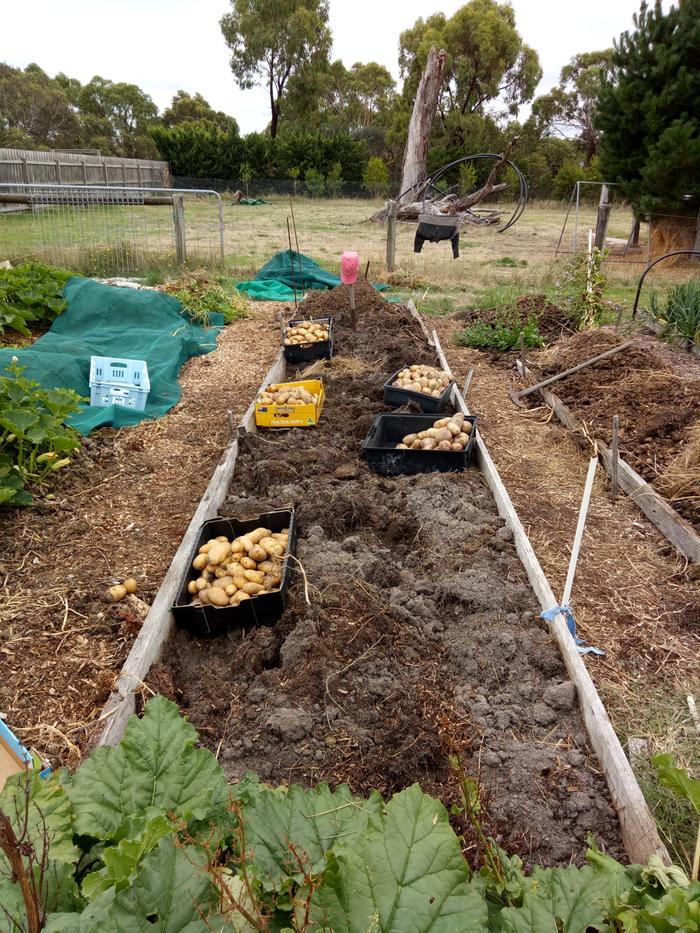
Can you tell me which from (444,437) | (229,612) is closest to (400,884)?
(229,612)

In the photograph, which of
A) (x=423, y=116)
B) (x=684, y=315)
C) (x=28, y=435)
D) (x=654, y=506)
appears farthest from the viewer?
(x=423, y=116)

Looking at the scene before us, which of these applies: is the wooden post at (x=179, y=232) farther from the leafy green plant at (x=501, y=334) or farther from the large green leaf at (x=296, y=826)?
the large green leaf at (x=296, y=826)

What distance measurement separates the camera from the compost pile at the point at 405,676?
7.57 feet

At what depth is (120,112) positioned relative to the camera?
53062mm

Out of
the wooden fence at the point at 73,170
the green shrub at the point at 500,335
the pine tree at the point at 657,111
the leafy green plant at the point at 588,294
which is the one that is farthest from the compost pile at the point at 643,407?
the wooden fence at the point at 73,170

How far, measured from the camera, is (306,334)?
7184 millimetres

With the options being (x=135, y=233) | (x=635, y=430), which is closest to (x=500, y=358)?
(x=635, y=430)

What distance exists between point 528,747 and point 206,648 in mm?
1586

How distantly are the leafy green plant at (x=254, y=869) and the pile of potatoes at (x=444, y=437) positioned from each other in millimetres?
3332

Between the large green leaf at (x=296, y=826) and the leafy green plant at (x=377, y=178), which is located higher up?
the leafy green plant at (x=377, y=178)

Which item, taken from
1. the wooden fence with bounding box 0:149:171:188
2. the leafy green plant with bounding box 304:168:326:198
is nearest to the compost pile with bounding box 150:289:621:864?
the wooden fence with bounding box 0:149:171:188

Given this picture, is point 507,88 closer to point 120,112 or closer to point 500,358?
point 120,112

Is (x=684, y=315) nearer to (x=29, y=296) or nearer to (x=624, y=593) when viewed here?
(x=624, y=593)

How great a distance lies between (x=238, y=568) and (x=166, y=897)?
7.36ft
